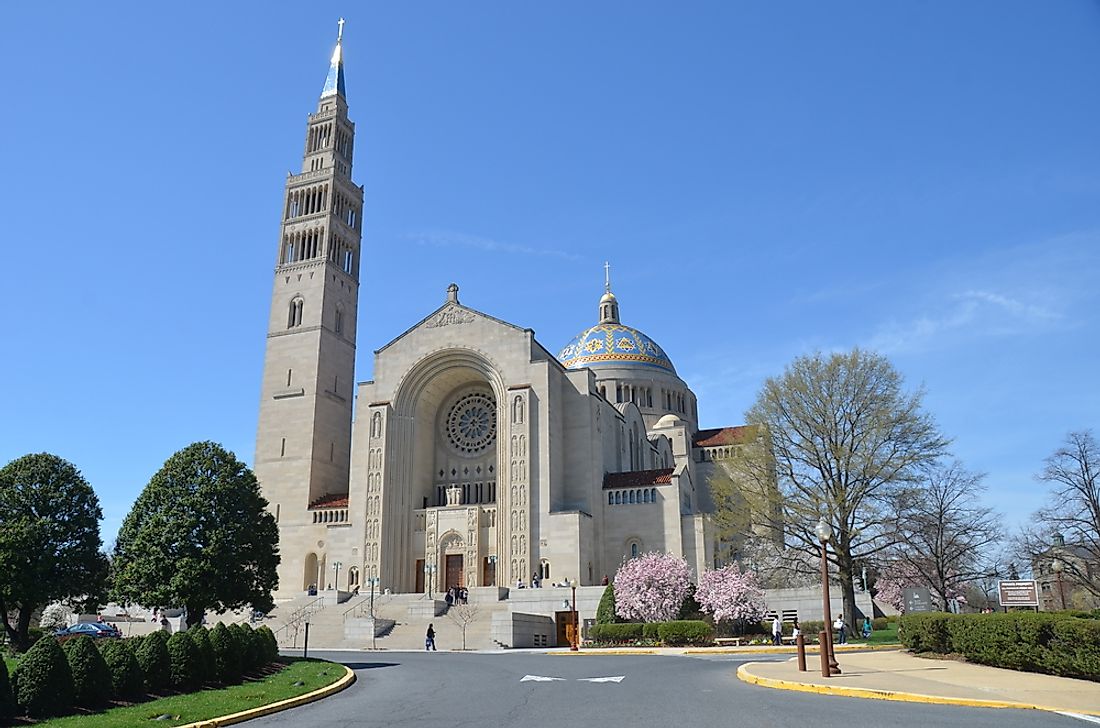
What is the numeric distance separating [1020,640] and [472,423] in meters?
43.0

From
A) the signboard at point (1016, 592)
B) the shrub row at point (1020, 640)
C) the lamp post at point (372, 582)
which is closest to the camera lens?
the shrub row at point (1020, 640)

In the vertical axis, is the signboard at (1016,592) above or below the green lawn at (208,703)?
above

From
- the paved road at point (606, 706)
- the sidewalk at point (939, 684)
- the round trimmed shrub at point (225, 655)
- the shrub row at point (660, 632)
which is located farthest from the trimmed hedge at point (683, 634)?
the round trimmed shrub at point (225, 655)

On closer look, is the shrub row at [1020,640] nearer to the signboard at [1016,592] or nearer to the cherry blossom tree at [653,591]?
the signboard at [1016,592]

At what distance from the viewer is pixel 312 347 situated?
59781mm

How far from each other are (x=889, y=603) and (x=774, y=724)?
6217 centimetres

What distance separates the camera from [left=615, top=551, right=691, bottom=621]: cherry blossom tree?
39688 millimetres

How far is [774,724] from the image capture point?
11789 millimetres

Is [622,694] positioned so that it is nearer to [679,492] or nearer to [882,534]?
[882,534]

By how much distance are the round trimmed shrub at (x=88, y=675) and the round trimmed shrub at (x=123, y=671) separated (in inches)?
18.3

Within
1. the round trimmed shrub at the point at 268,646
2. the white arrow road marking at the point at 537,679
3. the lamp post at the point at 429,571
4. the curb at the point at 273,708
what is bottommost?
the curb at the point at 273,708

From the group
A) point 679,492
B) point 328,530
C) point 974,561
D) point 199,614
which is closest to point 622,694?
point 199,614

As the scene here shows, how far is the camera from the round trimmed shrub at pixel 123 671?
16969mm

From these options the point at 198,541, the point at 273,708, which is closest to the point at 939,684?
the point at 273,708
